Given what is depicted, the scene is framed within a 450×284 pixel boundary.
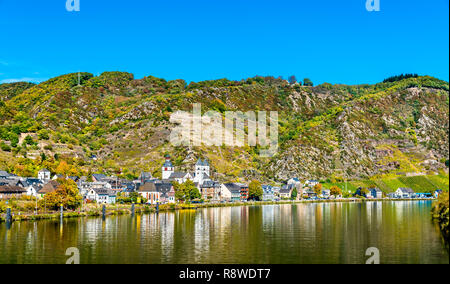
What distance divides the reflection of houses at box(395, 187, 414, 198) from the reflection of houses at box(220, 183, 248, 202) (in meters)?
63.5

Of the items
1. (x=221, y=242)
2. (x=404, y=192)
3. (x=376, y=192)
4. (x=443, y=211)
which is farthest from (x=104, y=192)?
(x=404, y=192)

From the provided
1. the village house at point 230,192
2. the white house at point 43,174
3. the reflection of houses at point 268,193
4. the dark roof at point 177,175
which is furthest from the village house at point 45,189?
the reflection of houses at point 268,193

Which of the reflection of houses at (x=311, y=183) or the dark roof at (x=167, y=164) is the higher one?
the dark roof at (x=167, y=164)

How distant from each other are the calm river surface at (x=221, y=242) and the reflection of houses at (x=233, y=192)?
244 feet

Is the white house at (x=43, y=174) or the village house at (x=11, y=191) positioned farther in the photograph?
the white house at (x=43, y=174)

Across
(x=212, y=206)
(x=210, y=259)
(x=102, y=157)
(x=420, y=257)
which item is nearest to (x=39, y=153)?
(x=102, y=157)

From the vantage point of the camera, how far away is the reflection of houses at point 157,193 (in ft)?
387

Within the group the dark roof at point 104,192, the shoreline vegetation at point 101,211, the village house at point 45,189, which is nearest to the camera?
the shoreline vegetation at point 101,211

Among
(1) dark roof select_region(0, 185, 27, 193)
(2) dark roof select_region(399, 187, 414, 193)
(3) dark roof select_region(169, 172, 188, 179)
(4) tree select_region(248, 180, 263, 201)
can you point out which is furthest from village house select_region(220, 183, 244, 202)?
(2) dark roof select_region(399, 187, 414, 193)

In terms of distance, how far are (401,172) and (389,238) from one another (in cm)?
11460

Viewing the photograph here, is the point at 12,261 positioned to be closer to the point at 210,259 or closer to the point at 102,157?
the point at 210,259

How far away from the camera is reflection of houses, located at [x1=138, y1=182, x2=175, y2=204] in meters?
118

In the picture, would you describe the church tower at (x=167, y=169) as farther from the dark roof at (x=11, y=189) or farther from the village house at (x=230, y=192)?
the dark roof at (x=11, y=189)

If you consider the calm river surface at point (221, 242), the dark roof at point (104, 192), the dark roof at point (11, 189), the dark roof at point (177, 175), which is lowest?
the calm river surface at point (221, 242)
